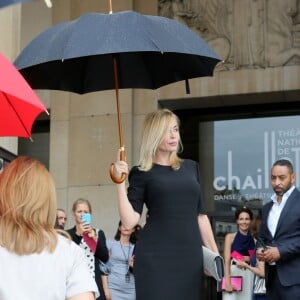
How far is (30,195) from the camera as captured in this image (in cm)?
296

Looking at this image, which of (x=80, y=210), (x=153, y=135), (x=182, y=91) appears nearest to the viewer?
(x=153, y=135)

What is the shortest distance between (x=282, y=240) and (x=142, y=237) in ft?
7.76

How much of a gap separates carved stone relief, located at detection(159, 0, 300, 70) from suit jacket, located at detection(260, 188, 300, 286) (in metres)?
5.67

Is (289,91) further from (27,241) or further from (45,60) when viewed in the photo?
(27,241)

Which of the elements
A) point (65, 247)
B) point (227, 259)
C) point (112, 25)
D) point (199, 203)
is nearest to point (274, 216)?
point (199, 203)

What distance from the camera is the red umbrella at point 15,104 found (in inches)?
145

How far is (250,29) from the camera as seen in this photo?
39.7 ft

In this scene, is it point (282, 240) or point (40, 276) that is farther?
point (282, 240)

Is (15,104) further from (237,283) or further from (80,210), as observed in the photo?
(237,283)

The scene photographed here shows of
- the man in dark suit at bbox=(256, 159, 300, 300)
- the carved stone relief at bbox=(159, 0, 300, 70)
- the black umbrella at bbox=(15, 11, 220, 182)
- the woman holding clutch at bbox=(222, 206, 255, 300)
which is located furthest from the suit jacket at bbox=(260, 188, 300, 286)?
the carved stone relief at bbox=(159, 0, 300, 70)

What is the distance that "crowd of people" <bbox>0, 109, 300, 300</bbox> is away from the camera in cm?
295

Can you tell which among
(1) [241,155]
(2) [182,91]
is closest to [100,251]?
(2) [182,91]

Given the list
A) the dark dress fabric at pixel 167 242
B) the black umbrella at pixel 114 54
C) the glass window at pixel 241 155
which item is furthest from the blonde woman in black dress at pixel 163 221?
the glass window at pixel 241 155

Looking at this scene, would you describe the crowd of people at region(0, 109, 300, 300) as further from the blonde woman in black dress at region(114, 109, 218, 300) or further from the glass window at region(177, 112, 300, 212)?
the glass window at region(177, 112, 300, 212)
